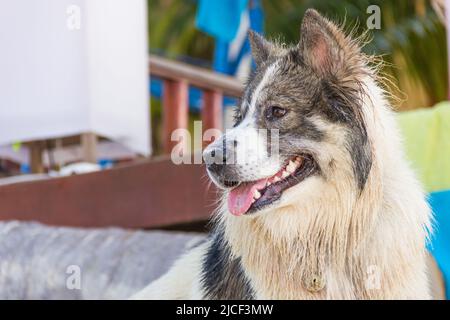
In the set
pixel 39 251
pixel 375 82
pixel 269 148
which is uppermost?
pixel 375 82

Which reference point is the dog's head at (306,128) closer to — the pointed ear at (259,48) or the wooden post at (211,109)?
the pointed ear at (259,48)

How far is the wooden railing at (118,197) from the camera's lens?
4.81m

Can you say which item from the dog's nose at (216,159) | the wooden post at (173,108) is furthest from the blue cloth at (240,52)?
the dog's nose at (216,159)

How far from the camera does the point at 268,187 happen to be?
2684mm

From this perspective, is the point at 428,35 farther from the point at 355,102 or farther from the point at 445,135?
the point at 355,102

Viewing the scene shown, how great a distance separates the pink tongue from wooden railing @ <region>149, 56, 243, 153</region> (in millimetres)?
3062

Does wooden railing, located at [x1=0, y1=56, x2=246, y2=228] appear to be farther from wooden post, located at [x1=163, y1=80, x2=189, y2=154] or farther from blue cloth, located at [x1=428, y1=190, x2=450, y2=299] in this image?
blue cloth, located at [x1=428, y1=190, x2=450, y2=299]

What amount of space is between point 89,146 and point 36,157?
24.3 inches

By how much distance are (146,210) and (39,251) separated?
0.75 meters

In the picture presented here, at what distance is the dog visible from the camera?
268cm

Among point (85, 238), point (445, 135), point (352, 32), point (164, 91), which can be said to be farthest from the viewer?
point (164, 91)

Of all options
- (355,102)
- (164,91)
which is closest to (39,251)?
(164,91)

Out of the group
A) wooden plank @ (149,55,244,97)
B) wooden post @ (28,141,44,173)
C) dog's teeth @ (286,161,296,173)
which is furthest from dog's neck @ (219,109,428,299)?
wooden plank @ (149,55,244,97)

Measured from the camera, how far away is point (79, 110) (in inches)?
185
